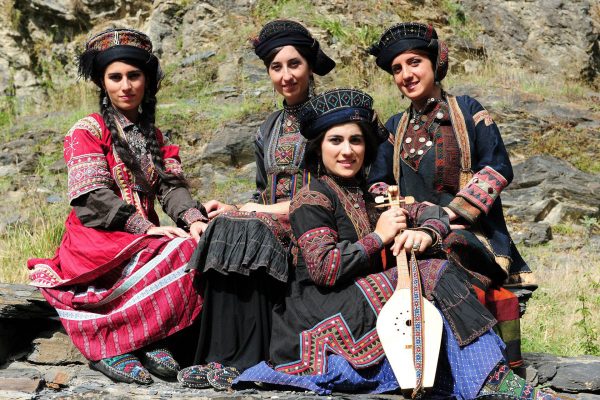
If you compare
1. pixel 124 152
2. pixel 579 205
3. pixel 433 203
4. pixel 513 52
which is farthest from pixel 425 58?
pixel 513 52

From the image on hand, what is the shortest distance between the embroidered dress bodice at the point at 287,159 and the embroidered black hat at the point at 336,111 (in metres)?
0.55

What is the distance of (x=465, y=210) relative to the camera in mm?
3994

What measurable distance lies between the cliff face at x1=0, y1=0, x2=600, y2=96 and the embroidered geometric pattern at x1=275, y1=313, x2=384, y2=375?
8028mm

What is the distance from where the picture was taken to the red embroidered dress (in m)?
3.79

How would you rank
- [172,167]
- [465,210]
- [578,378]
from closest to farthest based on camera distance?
[578,378]
[465,210]
[172,167]

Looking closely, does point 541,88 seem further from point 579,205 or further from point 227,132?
point 227,132

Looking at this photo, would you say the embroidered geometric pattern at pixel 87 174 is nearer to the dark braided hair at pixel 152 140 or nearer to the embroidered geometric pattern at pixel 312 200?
the dark braided hair at pixel 152 140

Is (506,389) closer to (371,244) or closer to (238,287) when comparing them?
(371,244)

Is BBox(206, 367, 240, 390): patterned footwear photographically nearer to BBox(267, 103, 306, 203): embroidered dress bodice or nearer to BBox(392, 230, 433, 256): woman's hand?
BBox(392, 230, 433, 256): woman's hand

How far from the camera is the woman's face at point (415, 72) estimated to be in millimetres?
4148

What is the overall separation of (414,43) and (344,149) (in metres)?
0.85

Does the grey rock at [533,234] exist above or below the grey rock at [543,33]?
below

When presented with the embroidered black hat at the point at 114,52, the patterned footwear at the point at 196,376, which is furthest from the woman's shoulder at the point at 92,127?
the patterned footwear at the point at 196,376

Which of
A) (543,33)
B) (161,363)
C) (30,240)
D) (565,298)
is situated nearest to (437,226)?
(161,363)
